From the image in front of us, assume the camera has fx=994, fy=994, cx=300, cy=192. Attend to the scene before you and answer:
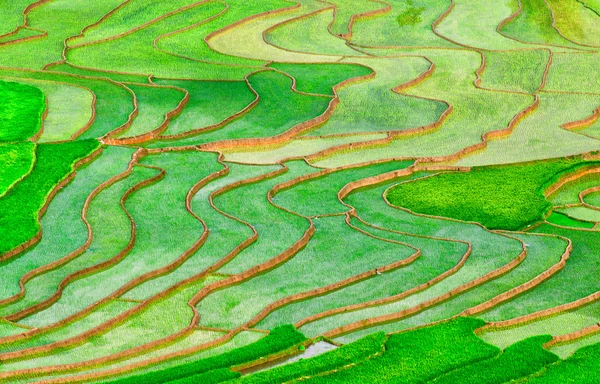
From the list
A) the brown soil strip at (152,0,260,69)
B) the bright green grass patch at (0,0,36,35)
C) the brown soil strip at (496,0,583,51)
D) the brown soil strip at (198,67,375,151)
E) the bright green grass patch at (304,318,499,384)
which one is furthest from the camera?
Answer: the brown soil strip at (496,0,583,51)

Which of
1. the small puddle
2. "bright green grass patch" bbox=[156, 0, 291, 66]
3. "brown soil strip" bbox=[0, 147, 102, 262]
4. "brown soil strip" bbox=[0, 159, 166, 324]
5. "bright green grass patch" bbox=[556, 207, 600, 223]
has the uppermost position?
"bright green grass patch" bbox=[156, 0, 291, 66]

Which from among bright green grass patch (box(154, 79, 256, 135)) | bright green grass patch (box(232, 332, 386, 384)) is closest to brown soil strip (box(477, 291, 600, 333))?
bright green grass patch (box(232, 332, 386, 384))

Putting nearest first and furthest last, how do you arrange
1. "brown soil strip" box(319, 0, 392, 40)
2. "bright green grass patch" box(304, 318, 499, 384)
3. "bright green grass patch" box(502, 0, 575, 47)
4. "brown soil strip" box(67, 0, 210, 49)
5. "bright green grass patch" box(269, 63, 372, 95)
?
"bright green grass patch" box(304, 318, 499, 384), "bright green grass patch" box(269, 63, 372, 95), "brown soil strip" box(67, 0, 210, 49), "bright green grass patch" box(502, 0, 575, 47), "brown soil strip" box(319, 0, 392, 40)

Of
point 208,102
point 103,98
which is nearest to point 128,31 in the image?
point 103,98

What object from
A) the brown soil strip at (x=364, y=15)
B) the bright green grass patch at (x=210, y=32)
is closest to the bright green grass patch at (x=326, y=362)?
the bright green grass patch at (x=210, y=32)

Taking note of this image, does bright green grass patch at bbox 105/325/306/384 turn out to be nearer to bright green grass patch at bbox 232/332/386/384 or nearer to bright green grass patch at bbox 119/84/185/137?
bright green grass patch at bbox 232/332/386/384

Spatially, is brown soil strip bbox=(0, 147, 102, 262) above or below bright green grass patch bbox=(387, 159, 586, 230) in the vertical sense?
above

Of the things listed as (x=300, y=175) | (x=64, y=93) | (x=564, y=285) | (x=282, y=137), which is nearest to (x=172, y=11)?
(x=64, y=93)
